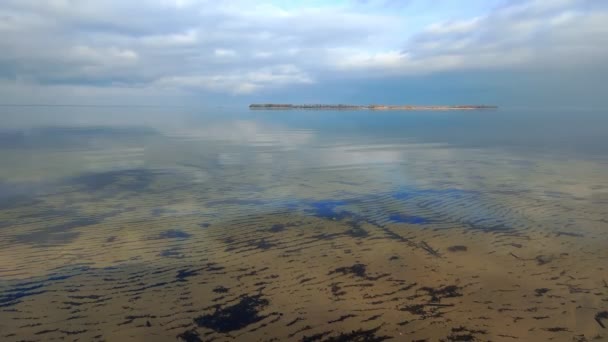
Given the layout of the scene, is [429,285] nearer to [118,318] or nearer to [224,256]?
[224,256]

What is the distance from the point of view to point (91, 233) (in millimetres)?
10938

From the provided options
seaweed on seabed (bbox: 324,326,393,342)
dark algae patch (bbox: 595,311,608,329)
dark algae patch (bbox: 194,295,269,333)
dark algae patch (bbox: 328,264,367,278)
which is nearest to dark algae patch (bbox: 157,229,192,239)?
dark algae patch (bbox: 194,295,269,333)

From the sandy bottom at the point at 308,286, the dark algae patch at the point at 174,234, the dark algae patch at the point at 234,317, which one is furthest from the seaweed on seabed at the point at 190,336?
the dark algae patch at the point at 174,234

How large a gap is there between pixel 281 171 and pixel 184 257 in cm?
1169

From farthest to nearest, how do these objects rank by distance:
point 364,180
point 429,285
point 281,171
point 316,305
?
point 281,171
point 364,180
point 429,285
point 316,305

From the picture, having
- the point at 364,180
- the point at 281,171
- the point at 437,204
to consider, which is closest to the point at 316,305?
the point at 437,204

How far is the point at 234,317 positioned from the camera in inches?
270

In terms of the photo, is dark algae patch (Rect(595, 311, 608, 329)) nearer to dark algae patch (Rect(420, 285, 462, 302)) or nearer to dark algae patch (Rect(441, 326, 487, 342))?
dark algae patch (Rect(441, 326, 487, 342))

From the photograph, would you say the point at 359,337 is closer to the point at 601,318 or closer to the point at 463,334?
the point at 463,334

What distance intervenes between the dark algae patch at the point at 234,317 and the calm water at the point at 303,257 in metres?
0.03

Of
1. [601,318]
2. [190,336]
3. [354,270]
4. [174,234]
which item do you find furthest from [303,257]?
[601,318]

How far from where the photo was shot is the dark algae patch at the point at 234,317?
21.6 feet

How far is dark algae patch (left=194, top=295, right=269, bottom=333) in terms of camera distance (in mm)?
6590

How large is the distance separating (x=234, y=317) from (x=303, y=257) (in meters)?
2.85
